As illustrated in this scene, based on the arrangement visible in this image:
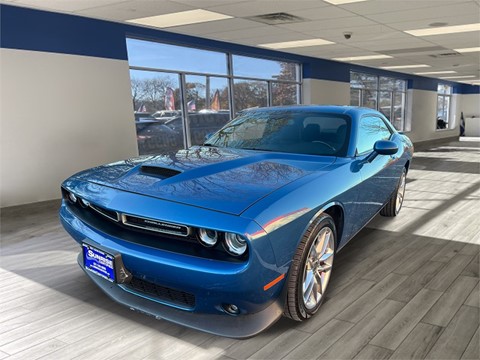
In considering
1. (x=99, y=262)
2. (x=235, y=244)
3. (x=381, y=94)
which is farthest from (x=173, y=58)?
(x=381, y=94)

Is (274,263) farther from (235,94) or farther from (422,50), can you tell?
(422,50)

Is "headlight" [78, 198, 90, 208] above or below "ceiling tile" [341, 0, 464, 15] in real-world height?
below

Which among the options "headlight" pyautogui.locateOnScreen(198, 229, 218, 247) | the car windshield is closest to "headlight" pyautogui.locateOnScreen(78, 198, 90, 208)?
"headlight" pyautogui.locateOnScreen(198, 229, 218, 247)

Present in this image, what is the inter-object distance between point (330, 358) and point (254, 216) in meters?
0.92

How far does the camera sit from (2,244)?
396 cm

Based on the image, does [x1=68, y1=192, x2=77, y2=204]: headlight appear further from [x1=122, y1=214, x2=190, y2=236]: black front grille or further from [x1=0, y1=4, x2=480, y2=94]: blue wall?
[x1=0, y1=4, x2=480, y2=94]: blue wall

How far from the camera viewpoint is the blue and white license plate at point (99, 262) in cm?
204

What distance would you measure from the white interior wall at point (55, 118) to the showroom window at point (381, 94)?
947 centimetres

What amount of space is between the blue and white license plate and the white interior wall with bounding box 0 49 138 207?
416 cm

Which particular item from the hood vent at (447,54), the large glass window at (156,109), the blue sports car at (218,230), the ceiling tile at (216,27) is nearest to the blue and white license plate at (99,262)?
the blue sports car at (218,230)

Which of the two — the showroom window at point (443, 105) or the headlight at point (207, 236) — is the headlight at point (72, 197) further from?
the showroom window at point (443, 105)

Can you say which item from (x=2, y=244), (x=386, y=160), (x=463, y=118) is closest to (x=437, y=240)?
(x=386, y=160)

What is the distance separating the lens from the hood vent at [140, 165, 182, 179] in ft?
7.73

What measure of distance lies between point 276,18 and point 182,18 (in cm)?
155
